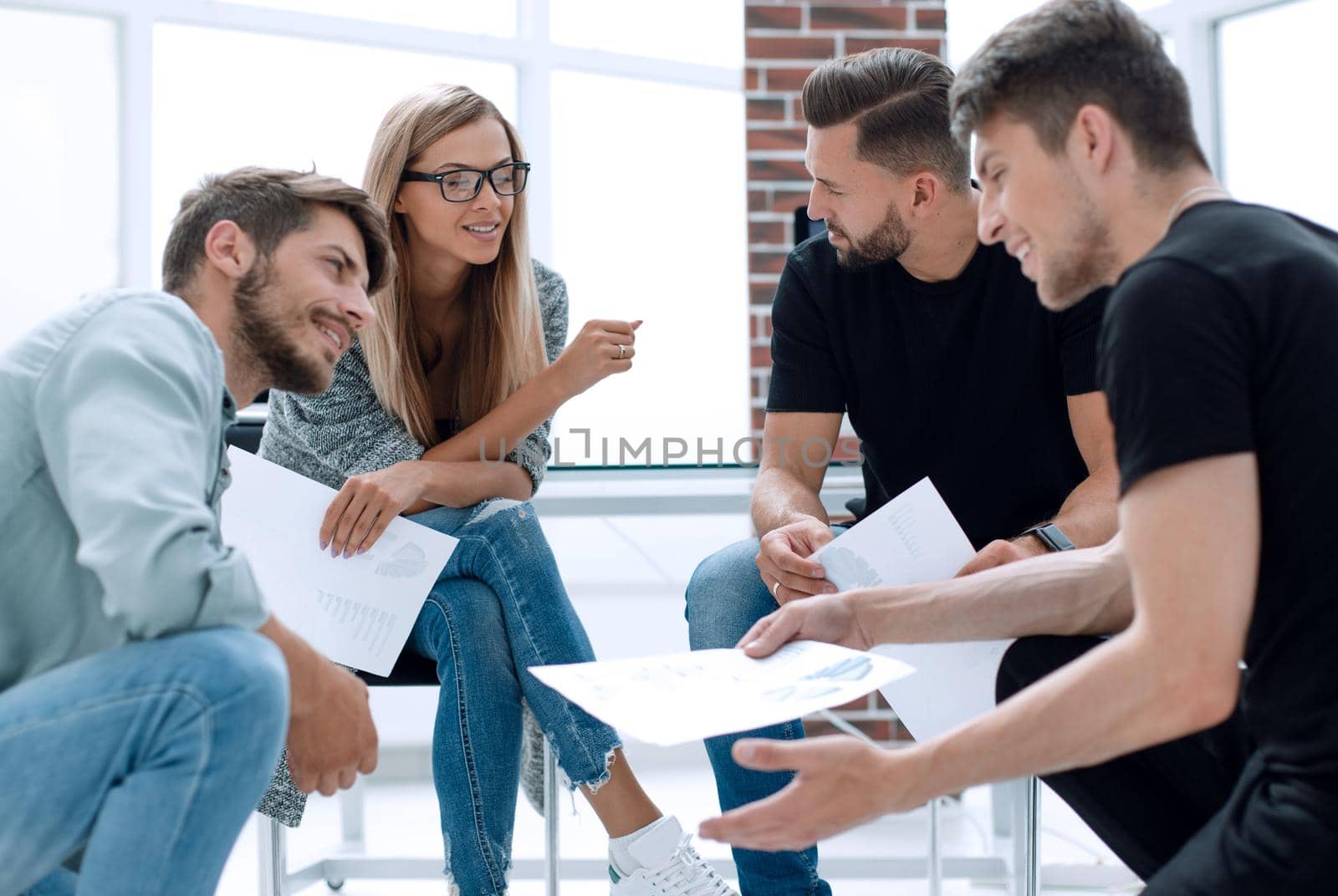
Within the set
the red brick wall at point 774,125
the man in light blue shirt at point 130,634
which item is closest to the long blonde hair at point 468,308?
the man in light blue shirt at point 130,634

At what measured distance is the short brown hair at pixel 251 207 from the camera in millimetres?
1281

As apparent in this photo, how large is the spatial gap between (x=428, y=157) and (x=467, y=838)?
1019mm

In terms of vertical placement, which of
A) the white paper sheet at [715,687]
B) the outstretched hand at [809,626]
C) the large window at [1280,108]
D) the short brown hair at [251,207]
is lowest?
the white paper sheet at [715,687]

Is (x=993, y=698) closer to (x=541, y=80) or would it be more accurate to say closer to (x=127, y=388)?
(x=127, y=388)

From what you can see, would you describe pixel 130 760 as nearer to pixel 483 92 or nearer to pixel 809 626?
pixel 809 626

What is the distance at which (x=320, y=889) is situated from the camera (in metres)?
2.07

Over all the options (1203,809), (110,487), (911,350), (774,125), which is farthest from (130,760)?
(774,125)

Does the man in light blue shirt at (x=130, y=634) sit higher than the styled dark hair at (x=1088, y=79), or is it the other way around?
the styled dark hair at (x=1088, y=79)

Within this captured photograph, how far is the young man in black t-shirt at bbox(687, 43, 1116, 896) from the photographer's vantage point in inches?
65.2

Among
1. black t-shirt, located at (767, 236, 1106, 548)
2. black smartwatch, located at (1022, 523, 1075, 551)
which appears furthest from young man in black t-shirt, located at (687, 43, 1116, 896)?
black smartwatch, located at (1022, 523, 1075, 551)

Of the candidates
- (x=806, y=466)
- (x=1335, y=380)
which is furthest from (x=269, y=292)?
(x=1335, y=380)

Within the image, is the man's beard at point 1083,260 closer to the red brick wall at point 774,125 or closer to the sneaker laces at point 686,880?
the sneaker laces at point 686,880

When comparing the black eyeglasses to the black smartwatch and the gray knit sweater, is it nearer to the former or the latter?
the gray knit sweater

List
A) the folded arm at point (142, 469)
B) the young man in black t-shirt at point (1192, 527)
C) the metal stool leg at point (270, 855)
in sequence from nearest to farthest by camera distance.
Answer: the young man in black t-shirt at point (1192, 527) → the folded arm at point (142, 469) → the metal stool leg at point (270, 855)
